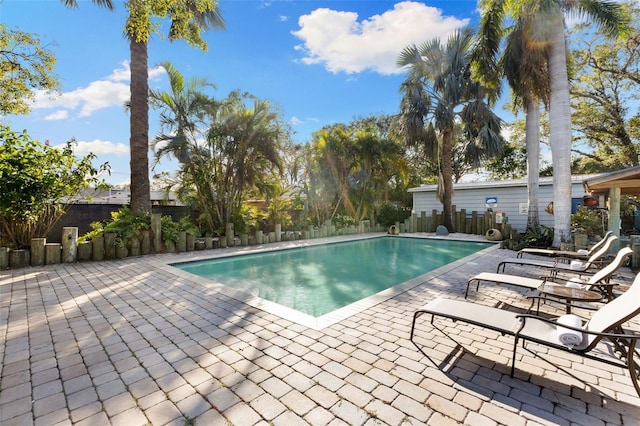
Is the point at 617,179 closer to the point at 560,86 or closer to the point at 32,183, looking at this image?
the point at 560,86

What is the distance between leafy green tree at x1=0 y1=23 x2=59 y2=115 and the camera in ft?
22.0

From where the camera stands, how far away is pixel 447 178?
48.2 feet

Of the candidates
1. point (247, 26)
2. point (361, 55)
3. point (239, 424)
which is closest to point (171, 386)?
point (239, 424)

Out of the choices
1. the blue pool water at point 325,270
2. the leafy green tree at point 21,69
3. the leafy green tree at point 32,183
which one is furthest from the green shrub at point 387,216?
the leafy green tree at point 21,69

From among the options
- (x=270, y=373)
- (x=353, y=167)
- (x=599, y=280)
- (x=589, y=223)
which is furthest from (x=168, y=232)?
(x=589, y=223)

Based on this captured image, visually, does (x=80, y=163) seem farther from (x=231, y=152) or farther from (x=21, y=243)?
(x=231, y=152)

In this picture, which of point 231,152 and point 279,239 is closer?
point 231,152

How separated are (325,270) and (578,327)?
5.83 metres

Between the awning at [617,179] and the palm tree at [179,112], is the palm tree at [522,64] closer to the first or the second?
the awning at [617,179]

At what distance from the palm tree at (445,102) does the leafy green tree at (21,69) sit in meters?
13.3

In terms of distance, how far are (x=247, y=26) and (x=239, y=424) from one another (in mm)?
11142

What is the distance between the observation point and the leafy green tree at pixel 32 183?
21.2 feet

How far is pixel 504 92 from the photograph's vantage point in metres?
12.3

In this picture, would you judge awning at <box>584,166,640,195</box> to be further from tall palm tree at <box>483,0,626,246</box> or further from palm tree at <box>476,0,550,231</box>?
palm tree at <box>476,0,550,231</box>
